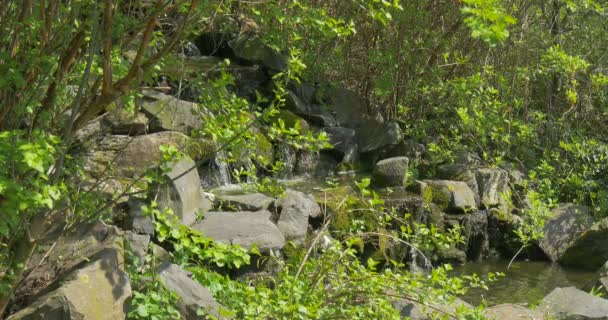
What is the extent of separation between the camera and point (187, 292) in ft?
14.8

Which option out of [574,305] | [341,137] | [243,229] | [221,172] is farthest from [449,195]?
[243,229]

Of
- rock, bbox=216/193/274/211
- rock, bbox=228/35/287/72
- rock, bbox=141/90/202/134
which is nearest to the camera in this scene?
rock, bbox=216/193/274/211

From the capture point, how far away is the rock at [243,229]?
6.21 m

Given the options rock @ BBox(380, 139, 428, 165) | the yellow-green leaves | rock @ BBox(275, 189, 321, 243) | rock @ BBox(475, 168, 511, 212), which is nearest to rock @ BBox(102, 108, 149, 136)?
rock @ BBox(275, 189, 321, 243)

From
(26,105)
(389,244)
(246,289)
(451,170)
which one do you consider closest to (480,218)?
(451,170)

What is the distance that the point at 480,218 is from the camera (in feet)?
31.9

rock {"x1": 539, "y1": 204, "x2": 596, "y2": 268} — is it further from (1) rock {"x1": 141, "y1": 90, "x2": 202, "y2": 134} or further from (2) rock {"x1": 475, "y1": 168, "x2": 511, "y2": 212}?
(1) rock {"x1": 141, "y1": 90, "x2": 202, "y2": 134}

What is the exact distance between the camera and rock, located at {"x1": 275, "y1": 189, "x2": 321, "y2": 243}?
713 centimetres

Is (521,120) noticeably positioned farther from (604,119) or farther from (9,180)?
(9,180)

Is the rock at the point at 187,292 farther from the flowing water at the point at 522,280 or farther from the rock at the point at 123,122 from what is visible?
the rock at the point at 123,122

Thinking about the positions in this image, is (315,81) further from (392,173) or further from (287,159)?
(392,173)

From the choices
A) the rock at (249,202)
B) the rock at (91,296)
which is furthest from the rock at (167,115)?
the rock at (91,296)

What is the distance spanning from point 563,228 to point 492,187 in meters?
1.02

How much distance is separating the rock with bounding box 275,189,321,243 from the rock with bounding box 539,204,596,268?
3.30 meters
